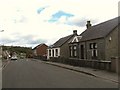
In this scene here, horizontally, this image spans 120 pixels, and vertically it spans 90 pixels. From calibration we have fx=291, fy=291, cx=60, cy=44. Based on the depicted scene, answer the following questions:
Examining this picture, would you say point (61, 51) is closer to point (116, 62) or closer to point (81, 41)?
point (81, 41)

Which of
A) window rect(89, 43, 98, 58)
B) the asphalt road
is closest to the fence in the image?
the asphalt road

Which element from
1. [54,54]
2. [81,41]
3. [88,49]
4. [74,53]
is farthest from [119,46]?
[54,54]

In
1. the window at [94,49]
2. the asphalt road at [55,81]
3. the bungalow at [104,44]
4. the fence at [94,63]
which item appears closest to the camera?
the asphalt road at [55,81]

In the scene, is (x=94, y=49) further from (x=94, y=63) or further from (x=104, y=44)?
(x=94, y=63)

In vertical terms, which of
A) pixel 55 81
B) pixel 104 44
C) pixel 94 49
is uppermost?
pixel 104 44

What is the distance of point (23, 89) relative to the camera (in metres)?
14.4

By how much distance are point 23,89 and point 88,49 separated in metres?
30.9

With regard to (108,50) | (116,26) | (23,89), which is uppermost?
(116,26)

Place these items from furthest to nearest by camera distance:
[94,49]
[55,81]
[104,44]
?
[94,49] → [104,44] → [55,81]

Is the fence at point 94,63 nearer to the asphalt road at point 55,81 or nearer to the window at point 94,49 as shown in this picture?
the asphalt road at point 55,81

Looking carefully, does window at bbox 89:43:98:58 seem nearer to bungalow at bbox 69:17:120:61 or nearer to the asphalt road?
bungalow at bbox 69:17:120:61

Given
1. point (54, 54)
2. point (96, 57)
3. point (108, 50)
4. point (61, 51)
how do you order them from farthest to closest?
1. point (54, 54)
2. point (61, 51)
3. point (96, 57)
4. point (108, 50)

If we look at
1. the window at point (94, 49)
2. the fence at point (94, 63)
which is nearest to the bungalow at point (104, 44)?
the window at point (94, 49)

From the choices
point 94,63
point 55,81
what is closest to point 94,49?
point 94,63
